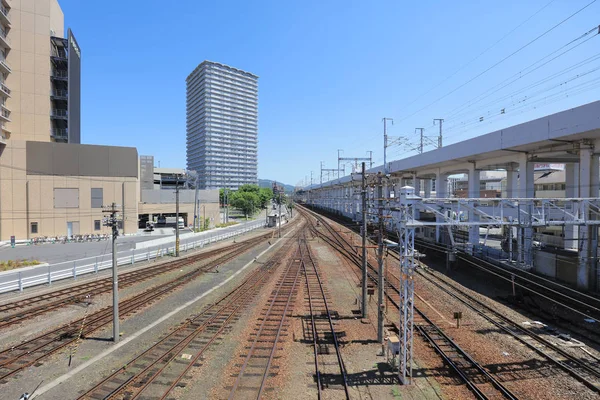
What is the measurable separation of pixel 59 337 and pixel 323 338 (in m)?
8.58

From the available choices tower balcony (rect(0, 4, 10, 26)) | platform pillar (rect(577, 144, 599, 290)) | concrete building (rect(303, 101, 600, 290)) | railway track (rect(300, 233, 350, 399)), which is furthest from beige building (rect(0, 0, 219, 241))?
platform pillar (rect(577, 144, 599, 290))

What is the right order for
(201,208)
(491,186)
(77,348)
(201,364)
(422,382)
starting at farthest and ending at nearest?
1. (491,186)
2. (201,208)
3. (77,348)
4. (201,364)
5. (422,382)

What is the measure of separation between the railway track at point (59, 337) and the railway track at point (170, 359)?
2.74 metres

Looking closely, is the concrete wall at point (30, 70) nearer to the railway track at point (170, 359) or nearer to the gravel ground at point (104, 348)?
the gravel ground at point (104, 348)

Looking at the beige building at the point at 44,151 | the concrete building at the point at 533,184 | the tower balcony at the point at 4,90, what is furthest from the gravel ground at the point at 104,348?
the tower balcony at the point at 4,90

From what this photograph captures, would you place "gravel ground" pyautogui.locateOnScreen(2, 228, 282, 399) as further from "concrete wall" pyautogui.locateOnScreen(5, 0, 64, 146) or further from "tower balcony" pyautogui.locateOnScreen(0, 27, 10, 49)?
"tower balcony" pyautogui.locateOnScreen(0, 27, 10, 49)

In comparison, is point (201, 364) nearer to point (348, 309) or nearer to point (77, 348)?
point (77, 348)

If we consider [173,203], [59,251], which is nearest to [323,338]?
[59,251]

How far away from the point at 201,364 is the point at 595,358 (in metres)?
11.3

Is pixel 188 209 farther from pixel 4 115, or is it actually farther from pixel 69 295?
pixel 69 295

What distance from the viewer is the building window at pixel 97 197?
113 feet

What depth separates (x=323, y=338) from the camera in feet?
36.1

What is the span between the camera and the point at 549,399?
7719 mm

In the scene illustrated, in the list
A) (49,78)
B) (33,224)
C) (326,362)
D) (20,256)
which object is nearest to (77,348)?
(326,362)
